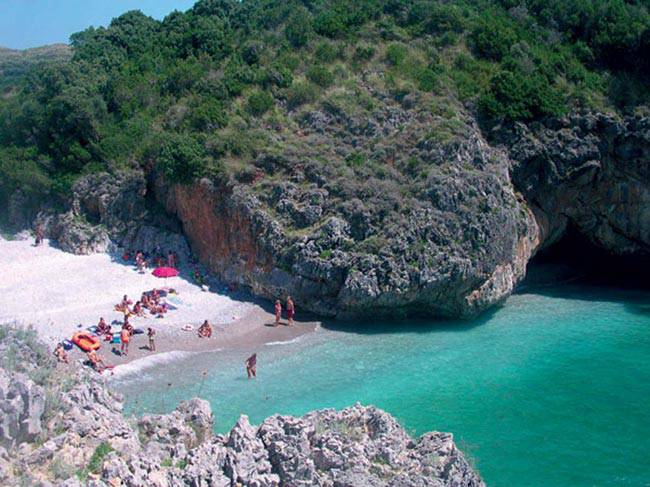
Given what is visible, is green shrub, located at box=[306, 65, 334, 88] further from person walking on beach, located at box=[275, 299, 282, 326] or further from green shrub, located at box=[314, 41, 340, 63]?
person walking on beach, located at box=[275, 299, 282, 326]

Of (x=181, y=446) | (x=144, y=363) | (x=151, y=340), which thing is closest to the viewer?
(x=181, y=446)

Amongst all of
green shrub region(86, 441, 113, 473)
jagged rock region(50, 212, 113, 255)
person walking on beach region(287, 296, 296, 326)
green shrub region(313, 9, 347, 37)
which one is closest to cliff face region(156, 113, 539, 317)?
person walking on beach region(287, 296, 296, 326)

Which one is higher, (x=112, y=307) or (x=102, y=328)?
(x=112, y=307)

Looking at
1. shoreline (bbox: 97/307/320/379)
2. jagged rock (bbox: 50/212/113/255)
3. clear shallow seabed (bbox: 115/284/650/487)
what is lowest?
clear shallow seabed (bbox: 115/284/650/487)

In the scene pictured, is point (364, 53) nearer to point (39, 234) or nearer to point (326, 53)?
point (326, 53)

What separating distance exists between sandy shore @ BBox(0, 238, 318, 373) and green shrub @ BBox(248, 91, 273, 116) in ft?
33.8

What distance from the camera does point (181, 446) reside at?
1379 cm

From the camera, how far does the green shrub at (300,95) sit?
36.9m

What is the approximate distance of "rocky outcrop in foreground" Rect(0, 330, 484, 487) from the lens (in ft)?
39.2

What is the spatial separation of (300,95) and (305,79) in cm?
211

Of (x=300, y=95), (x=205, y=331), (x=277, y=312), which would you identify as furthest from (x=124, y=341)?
(x=300, y=95)

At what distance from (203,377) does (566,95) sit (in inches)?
979

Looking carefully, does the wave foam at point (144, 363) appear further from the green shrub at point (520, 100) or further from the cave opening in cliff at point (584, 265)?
the green shrub at point (520, 100)

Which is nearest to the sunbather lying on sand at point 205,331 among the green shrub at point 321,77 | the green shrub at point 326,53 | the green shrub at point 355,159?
the green shrub at point 355,159
